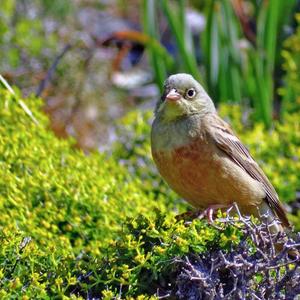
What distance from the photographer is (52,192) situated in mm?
4152

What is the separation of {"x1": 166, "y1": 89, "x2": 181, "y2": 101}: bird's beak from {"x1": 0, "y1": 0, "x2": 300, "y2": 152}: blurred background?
6.98 feet

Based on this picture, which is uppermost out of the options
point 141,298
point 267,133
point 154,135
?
point 141,298

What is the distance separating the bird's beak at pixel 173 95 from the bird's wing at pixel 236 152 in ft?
0.61

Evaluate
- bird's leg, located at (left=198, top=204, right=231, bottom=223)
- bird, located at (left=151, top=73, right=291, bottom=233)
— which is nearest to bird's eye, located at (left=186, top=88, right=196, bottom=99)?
bird, located at (left=151, top=73, right=291, bottom=233)

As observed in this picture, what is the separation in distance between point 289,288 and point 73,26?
233 inches

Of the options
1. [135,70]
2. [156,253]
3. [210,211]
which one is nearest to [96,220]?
[210,211]

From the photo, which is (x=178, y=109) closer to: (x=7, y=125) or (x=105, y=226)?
(x=105, y=226)

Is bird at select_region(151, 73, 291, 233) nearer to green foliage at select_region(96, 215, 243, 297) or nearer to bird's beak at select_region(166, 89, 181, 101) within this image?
bird's beak at select_region(166, 89, 181, 101)

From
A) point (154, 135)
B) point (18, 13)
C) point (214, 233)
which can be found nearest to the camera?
point (214, 233)

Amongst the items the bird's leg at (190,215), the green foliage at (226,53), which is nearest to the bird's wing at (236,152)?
the bird's leg at (190,215)

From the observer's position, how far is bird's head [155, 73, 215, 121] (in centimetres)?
409

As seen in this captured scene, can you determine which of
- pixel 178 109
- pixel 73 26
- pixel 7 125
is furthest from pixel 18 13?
pixel 178 109

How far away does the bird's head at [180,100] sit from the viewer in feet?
13.4

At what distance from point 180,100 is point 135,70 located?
16.1 feet
